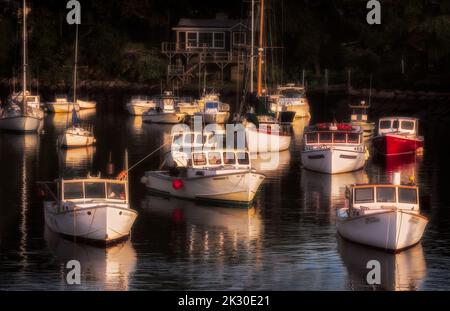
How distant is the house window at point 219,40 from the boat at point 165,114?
28588mm

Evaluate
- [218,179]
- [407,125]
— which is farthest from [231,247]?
[407,125]

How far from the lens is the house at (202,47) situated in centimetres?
14575

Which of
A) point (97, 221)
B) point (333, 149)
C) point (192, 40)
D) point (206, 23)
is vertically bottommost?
point (97, 221)

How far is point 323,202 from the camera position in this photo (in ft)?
212

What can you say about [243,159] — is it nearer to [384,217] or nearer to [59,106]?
[384,217]

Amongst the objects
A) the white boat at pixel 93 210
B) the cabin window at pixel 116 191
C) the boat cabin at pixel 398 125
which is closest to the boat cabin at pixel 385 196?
the white boat at pixel 93 210

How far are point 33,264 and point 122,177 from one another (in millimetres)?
6531

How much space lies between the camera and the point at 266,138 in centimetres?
8544

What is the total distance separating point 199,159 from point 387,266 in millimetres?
15237

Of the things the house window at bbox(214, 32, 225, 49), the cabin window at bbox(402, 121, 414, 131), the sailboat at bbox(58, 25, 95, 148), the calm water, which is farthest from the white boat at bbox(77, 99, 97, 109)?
the calm water

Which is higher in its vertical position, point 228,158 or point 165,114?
point 165,114

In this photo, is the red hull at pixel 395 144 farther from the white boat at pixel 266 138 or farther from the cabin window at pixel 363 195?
the cabin window at pixel 363 195

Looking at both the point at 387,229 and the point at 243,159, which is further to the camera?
the point at 243,159

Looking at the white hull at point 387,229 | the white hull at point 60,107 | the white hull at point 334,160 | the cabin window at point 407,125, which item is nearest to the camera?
the white hull at point 387,229
